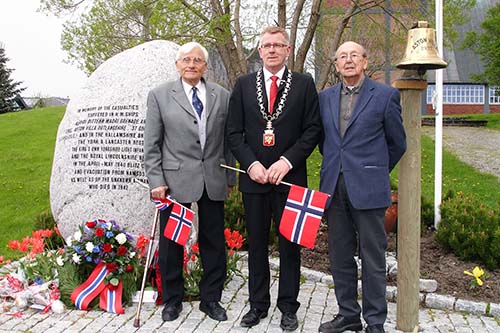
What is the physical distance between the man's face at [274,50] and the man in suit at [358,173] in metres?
0.39

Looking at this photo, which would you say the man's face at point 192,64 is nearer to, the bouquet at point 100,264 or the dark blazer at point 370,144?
the dark blazer at point 370,144

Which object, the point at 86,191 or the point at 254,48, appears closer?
the point at 86,191

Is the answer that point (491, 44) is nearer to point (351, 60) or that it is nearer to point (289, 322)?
point (351, 60)

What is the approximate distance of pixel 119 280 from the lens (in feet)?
15.5

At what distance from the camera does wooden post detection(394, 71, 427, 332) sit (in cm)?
424

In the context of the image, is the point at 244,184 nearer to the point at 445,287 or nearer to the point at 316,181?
the point at 445,287

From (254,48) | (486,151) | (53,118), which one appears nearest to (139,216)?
(254,48)

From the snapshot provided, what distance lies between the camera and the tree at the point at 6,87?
105 ft

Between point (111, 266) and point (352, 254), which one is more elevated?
point (352, 254)

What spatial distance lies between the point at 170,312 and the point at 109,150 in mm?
1773

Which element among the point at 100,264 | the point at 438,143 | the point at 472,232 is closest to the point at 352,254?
the point at 100,264

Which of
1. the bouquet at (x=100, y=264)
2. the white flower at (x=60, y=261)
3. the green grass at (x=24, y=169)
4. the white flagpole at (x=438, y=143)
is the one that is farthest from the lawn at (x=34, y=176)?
the bouquet at (x=100, y=264)

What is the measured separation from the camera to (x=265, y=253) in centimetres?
425

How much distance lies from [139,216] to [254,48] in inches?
226
